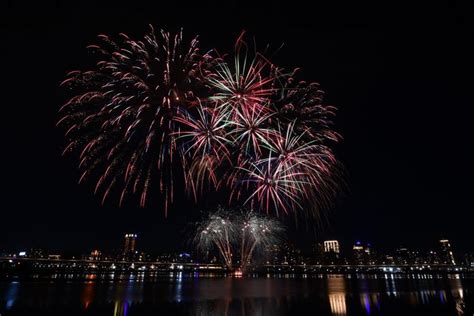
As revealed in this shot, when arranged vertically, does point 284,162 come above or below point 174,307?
above

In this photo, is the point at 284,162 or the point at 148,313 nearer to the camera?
the point at 148,313

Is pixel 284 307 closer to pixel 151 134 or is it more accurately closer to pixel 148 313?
pixel 148 313

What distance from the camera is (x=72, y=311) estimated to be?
18.9 metres

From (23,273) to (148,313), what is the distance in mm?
73696

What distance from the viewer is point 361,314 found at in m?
18.4

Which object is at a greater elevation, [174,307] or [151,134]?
[151,134]

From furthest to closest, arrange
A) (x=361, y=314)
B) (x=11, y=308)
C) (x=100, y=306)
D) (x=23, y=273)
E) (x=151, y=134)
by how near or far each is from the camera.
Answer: (x=23, y=273), (x=151, y=134), (x=100, y=306), (x=11, y=308), (x=361, y=314)

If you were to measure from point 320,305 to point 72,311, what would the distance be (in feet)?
47.7

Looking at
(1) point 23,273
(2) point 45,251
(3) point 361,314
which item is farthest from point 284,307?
(2) point 45,251

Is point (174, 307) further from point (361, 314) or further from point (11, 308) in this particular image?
point (361, 314)

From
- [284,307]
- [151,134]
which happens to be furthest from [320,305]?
[151,134]

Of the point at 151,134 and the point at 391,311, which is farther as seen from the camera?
the point at 151,134

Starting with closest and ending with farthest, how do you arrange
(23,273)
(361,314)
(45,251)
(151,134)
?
1. (361,314)
2. (151,134)
3. (23,273)
4. (45,251)

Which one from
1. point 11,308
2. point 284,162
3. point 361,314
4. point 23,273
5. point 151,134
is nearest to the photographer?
point 361,314
